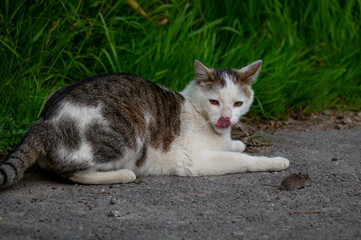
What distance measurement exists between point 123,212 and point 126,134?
2.29ft

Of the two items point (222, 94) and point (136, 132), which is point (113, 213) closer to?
point (136, 132)

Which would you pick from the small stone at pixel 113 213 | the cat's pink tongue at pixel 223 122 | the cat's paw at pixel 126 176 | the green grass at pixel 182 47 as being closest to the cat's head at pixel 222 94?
the cat's pink tongue at pixel 223 122

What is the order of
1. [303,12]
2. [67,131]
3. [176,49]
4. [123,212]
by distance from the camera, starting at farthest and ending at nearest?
[303,12], [176,49], [67,131], [123,212]

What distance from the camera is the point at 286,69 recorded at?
5.19 meters

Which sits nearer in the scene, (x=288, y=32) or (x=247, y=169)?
(x=247, y=169)

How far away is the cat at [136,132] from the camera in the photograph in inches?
122

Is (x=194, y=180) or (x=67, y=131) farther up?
(x=67, y=131)

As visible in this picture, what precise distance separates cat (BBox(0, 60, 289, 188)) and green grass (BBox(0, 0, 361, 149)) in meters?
0.80

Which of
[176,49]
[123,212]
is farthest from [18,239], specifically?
[176,49]

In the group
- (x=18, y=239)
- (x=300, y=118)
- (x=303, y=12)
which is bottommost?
(x=300, y=118)

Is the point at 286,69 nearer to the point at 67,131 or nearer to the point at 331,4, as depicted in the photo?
the point at 331,4

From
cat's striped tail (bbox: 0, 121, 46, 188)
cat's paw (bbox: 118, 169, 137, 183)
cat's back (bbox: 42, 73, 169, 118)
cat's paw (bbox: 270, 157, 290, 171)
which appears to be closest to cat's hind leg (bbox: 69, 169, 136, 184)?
cat's paw (bbox: 118, 169, 137, 183)

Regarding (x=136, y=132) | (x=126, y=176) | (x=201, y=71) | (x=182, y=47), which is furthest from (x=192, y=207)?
(x=182, y=47)

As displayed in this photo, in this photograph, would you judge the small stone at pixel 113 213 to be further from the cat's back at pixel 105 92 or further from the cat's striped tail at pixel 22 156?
the cat's back at pixel 105 92
